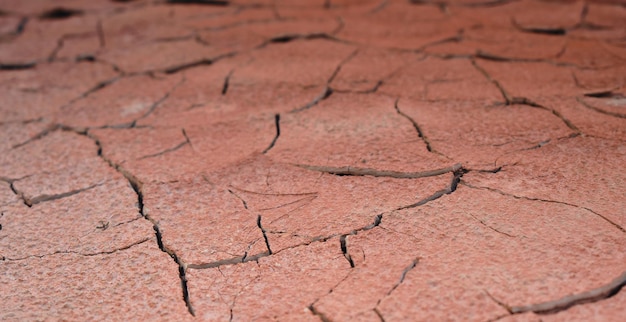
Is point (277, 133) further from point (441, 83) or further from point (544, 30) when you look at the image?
point (544, 30)

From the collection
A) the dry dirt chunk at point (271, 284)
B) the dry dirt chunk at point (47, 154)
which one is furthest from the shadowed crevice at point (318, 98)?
the dry dirt chunk at point (271, 284)

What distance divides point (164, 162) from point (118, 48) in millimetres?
1396

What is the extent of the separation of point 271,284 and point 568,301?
29.0 inches

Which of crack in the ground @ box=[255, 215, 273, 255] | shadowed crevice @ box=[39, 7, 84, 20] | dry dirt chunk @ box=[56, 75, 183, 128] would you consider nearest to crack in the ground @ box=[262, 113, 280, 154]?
crack in the ground @ box=[255, 215, 273, 255]

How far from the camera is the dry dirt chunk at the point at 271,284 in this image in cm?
164

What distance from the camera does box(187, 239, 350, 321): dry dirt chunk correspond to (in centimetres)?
164

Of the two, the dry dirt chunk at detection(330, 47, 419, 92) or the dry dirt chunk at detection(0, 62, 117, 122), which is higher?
the dry dirt chunk at detection(330, 47, 419, 92)

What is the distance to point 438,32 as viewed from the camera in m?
3.39

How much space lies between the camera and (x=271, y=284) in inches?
67.6

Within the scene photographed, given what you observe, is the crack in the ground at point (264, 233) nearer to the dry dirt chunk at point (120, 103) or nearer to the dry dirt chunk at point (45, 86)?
the dry dirt chunk at point (120, 103)

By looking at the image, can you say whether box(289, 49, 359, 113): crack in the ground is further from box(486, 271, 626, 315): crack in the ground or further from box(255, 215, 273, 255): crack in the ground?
box(486, 271, 626, 315): crack in the ground

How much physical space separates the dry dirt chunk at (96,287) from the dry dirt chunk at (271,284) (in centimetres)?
6

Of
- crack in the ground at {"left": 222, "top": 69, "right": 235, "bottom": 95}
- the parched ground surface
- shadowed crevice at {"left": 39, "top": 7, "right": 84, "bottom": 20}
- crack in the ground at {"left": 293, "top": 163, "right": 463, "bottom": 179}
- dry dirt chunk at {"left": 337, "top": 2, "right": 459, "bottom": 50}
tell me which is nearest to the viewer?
the parched ground surface

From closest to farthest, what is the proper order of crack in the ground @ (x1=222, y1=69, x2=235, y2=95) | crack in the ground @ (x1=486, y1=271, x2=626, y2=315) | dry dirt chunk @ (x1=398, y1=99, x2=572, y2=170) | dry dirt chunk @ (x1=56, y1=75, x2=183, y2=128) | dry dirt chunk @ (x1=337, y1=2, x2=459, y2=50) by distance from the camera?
crack in the ground @ (x1=486, y1=271, x2=626, y2=315) → dry dirt chunk @ (x1=398, y1=99, x2=572, y2=170) → dry dirt chunk @ (x1=56, y1=75, x2=183, y2=128) → crack in the ground @ (x1=222, y1=69, x2=235, y2=95) → dry dirt chunk @ (x1=337, y1=2, x2=459, y2=50)
